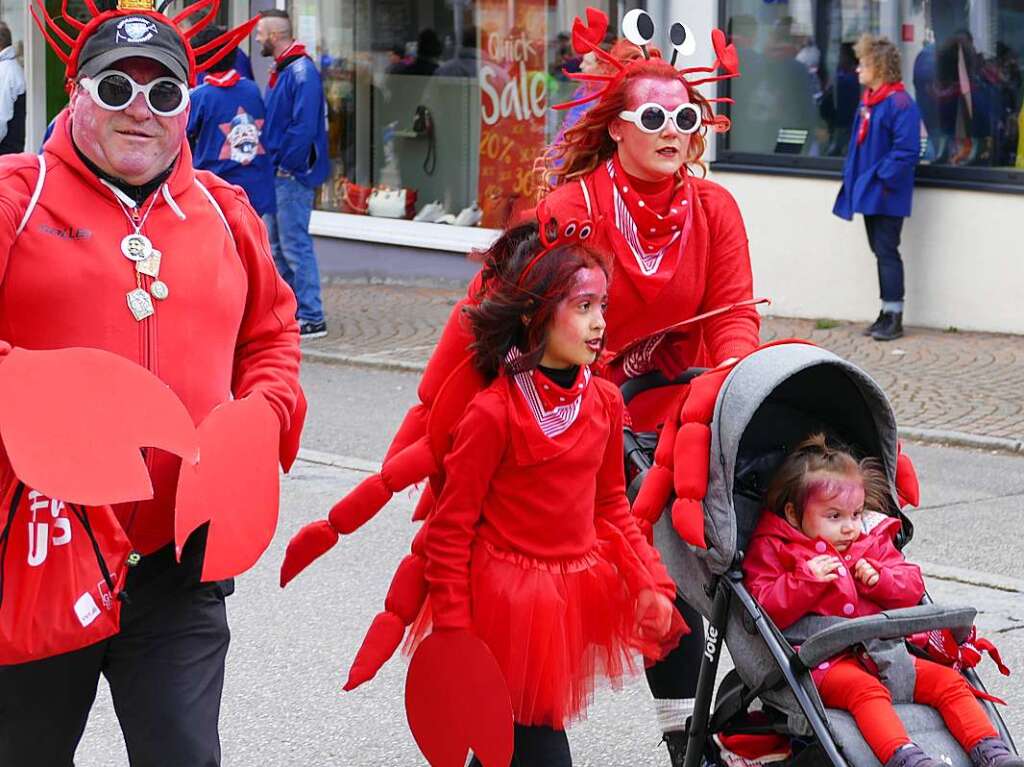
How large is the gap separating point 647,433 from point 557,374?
0.72m

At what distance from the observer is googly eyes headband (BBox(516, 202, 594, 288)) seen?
12.9ft

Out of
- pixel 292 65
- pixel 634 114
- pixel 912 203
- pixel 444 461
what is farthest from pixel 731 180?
pixel 444 461

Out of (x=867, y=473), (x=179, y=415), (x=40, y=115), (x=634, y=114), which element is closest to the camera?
(x=179, y=415)

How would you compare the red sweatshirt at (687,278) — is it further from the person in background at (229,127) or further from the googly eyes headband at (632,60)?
the person in background at (229,127)

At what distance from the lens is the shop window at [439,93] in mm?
14750

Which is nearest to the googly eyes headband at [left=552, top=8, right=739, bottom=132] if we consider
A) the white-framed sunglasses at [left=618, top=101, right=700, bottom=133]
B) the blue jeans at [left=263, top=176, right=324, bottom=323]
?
the white-framed sunglasses at [left=618, top=101, right=700, bottom=133]

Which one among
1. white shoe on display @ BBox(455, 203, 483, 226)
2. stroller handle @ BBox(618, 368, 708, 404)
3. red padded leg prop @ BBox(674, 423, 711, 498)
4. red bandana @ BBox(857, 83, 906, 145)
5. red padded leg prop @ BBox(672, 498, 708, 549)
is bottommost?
red padded leg prop @ BBox(672, 498, 708, 549)

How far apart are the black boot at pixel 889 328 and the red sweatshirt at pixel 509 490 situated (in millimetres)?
8210

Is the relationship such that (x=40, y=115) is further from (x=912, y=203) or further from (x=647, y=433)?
(x=647, y=433)

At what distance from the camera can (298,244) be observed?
12.6m

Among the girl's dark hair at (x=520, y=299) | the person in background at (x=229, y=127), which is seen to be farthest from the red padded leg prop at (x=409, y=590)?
the person in background at (x=229, y=127)

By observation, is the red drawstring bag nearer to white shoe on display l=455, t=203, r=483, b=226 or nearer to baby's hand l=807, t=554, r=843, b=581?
baby's hand l=807, t=554, r=843, b=581

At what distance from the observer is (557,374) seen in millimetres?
3943

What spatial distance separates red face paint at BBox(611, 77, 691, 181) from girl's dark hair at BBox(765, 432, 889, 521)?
0.85 meters
